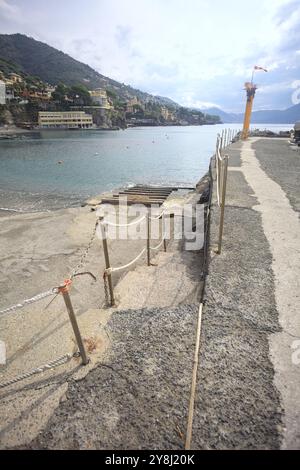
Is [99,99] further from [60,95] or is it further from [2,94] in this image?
[2,94]

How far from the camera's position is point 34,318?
554cm

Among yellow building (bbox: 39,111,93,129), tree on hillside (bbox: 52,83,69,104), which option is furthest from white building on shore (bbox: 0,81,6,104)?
tree on hillside (bbox: 52,83,69,104)

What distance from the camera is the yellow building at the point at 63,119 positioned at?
377ft

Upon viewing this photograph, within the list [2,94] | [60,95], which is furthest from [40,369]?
[60,95]

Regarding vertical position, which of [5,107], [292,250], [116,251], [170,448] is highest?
[5,107]

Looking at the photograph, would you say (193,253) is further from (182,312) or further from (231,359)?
(231,359)

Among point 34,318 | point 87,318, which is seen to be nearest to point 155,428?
point 87,318

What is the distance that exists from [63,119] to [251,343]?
13526 centimetres

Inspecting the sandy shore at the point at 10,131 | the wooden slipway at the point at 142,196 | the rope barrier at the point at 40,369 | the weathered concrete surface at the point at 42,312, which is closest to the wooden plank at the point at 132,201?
the wooden slipway at the point at 142,196

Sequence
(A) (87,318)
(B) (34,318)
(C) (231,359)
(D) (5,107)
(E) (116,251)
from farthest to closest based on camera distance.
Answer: (D) (5,107) < (E) (116,251) < (B) (34,318) < (A) (87,318) < (C) (231,359)

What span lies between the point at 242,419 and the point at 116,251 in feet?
27.8

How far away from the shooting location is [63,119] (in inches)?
4685

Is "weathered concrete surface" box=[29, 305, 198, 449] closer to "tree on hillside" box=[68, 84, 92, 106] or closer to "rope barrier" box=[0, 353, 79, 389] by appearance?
"rope barrier" box=[0, 353, 79, 389]

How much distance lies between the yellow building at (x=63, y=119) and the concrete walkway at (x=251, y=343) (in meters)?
130
